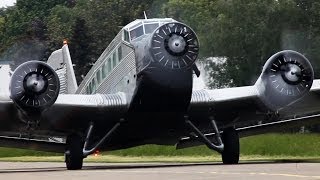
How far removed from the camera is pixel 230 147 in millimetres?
30969

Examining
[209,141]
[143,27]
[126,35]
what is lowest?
[209,141]

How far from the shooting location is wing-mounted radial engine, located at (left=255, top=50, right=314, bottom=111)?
29.6 metres

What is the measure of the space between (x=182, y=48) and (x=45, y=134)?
7.23m

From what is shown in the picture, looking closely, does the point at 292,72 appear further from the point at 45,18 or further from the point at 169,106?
the point at 45,18

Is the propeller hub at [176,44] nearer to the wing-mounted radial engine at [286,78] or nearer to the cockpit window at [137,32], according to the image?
the cockpit window at [137,32]

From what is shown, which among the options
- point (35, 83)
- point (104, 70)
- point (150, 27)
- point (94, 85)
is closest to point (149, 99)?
point (150, 27)

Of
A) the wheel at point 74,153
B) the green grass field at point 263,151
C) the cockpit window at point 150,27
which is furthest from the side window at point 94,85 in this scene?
the green grass field at point 263,151

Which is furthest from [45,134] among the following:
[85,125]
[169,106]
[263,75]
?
[263,75]

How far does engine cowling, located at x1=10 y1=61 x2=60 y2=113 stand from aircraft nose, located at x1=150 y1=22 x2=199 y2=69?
306 centimetres

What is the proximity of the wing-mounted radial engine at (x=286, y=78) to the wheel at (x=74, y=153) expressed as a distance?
584cm

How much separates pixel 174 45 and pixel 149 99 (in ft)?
6.95

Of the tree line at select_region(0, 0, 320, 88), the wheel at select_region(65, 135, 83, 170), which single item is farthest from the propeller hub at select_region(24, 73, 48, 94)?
the tree line at select_region(0, 0, 320, 88)

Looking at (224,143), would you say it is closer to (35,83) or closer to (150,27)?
(150,27)

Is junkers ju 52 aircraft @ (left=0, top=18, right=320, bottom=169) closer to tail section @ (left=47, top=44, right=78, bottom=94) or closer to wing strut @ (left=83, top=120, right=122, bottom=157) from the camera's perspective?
wing strut @ (left=83, top=120, right=122, bottom=157)
